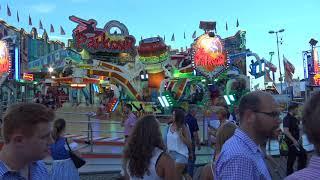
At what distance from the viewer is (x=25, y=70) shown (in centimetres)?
4878

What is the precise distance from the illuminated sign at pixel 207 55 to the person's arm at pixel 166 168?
1738 cm

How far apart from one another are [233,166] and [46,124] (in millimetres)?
1048

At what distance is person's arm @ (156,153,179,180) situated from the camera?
397cm

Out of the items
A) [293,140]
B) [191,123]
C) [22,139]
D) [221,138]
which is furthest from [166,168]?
[191,123]

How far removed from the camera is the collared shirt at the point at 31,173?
7.50 feet

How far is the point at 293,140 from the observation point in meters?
9.52

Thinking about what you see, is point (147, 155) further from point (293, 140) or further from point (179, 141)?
point (293, 140)

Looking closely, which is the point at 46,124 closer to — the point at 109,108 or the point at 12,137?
the point at 12,137

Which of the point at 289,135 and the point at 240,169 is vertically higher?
the point at 240,169

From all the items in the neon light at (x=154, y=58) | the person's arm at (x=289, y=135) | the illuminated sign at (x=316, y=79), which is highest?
the neon light at (x=154, y=58)

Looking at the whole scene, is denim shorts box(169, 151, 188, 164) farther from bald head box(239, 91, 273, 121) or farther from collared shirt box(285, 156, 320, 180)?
collared shirt box(285, 156, 320, 180)

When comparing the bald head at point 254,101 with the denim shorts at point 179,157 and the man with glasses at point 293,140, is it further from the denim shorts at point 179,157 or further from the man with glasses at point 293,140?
the man with glasses at point 293,140

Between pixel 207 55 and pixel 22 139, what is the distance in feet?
63.8

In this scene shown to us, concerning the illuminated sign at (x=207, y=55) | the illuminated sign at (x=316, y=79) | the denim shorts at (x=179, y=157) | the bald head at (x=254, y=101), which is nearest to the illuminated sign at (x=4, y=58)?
the illuminated sign at (x=207, y=55)
